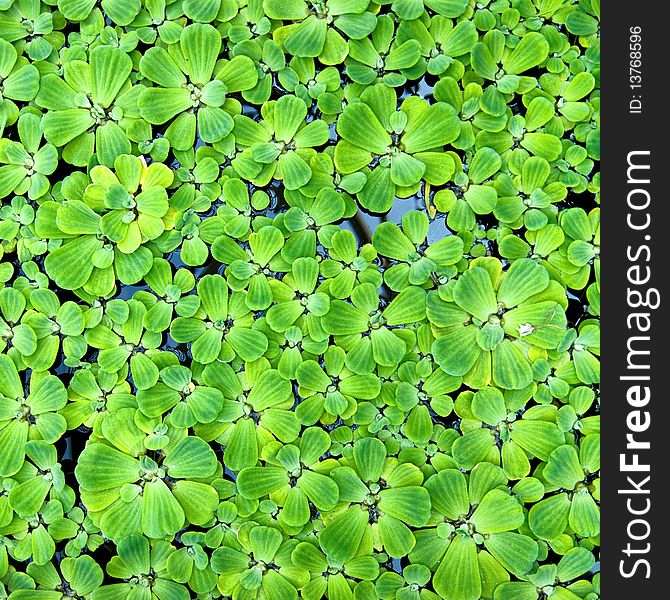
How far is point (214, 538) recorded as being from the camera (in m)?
1.57

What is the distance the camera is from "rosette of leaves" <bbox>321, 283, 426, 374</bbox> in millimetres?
1582

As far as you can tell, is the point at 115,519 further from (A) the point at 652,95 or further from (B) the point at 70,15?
(A) the point at 652,95

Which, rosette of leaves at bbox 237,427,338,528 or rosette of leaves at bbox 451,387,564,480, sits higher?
rosette of leaves at bbox 451,387,564,480

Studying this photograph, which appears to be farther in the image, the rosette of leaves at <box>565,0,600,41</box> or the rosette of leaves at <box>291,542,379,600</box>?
the rosette of leaves at <box>565,0,600,41</box>

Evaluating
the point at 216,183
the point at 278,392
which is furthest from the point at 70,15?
the point at 278,392

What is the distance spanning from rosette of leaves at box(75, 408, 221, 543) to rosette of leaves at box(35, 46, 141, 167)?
Answer: 0.70 meters

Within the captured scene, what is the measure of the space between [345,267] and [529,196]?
54 centimetres

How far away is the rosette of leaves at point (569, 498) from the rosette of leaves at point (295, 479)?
0.54m

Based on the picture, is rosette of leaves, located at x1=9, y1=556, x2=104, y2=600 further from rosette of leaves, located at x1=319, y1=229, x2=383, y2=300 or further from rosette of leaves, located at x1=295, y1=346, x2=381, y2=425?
rosette of leaves, located at x1=319, y1=229, x2=383, y2=300

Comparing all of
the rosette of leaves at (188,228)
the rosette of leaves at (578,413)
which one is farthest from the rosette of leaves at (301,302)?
the rosette of leaves at (578,413)

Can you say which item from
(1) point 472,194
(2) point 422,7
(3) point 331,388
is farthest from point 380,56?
(3) point 331,388

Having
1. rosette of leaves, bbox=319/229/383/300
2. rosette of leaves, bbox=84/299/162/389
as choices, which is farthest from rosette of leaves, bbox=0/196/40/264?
rosette of leaves, bbox=319/229/383/300

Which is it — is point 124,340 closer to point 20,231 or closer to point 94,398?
point 94,398

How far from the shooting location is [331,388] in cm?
160
